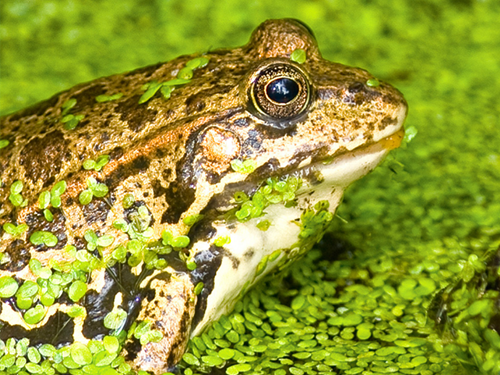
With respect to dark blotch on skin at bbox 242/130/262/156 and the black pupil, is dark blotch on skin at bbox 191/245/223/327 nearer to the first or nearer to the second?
dark blotch on skin at bbox 242/130/262/156

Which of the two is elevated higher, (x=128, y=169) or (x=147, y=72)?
(x=147, y=72)

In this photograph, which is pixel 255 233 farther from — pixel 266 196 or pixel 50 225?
pixel 50 225

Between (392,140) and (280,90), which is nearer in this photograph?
(280,90)

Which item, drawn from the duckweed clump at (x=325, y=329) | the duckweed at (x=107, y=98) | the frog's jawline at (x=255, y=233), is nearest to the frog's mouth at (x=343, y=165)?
the frog's jawline at (x=255, y=233)

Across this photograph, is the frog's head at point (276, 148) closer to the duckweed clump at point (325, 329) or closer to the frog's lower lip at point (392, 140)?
the frog's lower lip at point (392, 140)

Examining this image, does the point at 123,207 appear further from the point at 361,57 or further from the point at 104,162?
the point at 361,57

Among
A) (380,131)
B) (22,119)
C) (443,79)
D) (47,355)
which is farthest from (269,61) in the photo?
(443,79)

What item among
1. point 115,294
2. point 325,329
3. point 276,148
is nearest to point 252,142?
point 276,148
